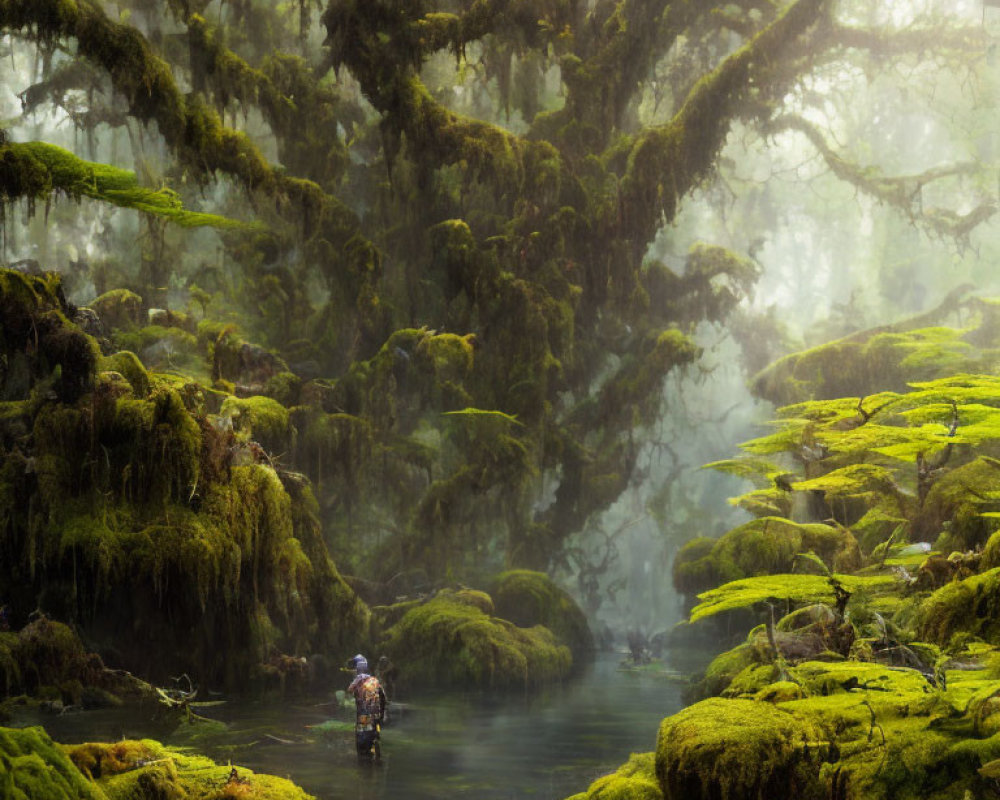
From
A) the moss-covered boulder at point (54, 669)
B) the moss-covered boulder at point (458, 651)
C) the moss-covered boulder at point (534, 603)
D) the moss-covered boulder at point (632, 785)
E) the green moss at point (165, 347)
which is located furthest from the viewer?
the moss-covered boulder at point (534, 603)

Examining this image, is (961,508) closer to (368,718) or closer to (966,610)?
(966,610)

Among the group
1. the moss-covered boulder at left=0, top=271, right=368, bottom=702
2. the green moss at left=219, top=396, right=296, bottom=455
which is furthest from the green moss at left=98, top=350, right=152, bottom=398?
the green moss at left=219, top=396, right=296, bottom=455

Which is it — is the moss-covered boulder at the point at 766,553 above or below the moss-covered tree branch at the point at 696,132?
below

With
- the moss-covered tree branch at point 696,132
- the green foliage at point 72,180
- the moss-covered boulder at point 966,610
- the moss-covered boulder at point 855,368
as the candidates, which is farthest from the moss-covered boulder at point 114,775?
the moss-covered tree branch at point 696,132

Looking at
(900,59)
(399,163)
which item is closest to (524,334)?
(399,163)

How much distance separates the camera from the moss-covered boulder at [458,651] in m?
21.0

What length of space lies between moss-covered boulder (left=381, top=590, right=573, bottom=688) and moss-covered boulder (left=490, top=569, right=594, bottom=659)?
10.4 feet

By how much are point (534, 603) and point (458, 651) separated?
16.2ft

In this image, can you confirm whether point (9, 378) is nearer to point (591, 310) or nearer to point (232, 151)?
point (232, 151)

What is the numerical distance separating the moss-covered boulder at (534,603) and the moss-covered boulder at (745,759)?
1847 cm

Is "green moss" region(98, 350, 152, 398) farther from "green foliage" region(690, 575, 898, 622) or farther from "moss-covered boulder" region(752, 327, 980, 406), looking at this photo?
"moss-covered boulder" region(752, 327, 980, 406)

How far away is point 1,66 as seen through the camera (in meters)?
36.7

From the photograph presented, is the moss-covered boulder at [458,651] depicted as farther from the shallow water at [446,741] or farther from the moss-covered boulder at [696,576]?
the moss-covered boulder at [696,576]

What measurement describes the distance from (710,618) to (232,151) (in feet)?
60.0
